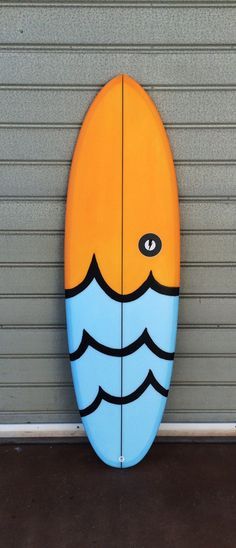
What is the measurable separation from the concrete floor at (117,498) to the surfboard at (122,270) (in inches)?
5.5

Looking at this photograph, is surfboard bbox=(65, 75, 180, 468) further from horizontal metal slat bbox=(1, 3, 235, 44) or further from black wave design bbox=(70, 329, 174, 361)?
horizontal metal slat bbox=(1, 3, 235, 44)

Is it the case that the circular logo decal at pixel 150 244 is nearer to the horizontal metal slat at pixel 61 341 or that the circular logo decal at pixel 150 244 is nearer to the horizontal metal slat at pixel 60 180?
the horizontal metal slat at pixel 60 180

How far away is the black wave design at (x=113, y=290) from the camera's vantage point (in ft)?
6.44

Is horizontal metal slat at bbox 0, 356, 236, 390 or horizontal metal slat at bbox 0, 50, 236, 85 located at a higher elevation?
horizontal metal slat at bbox 0, 50, 236, 85

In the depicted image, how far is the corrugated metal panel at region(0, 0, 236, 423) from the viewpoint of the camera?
6.03 ft

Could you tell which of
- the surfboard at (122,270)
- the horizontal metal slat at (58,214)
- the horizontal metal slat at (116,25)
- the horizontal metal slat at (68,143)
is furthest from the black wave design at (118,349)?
the horizontal metal slat at (116,25)

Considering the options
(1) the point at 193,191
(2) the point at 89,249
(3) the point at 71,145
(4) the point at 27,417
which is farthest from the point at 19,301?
(1) the point at 193,191

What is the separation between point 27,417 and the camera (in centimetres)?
227

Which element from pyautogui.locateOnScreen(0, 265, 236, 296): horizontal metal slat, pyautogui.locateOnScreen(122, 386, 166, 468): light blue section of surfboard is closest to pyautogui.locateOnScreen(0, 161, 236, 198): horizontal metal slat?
pyautogui.locateOnScreen(0, 265, 236, 296): horizontal metal slat

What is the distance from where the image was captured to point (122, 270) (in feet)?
6.42

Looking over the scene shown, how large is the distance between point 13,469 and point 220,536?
984 mm

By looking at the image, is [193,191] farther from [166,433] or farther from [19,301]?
[166,433]

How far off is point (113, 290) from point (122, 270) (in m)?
0.10

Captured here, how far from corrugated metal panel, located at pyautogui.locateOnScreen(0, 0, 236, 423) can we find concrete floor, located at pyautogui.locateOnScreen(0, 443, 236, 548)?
8.1 inches
